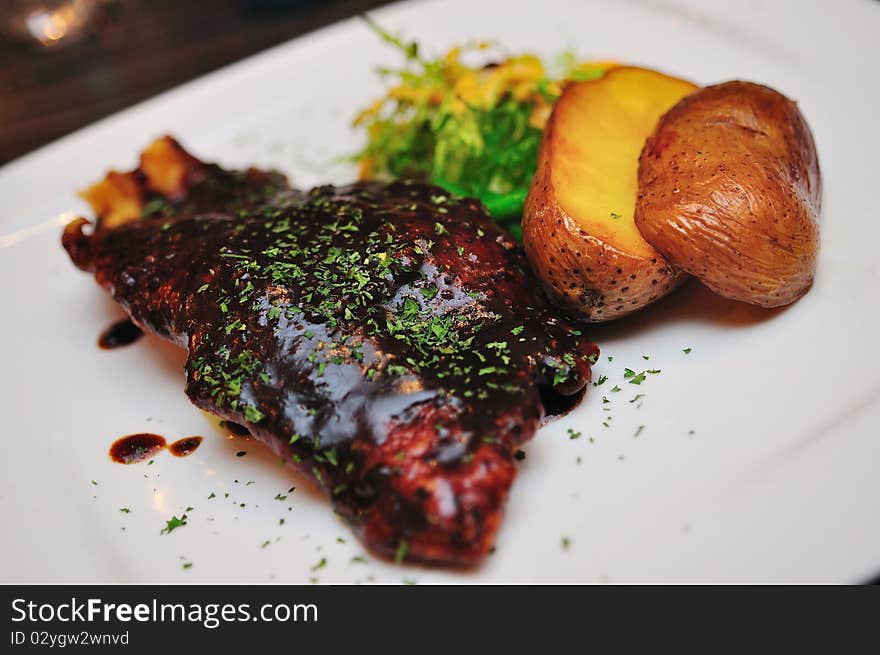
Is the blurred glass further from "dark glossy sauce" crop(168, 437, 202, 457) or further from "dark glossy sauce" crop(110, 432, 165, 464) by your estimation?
"dark glossy sauce" crop(168, 437, 202, 457)

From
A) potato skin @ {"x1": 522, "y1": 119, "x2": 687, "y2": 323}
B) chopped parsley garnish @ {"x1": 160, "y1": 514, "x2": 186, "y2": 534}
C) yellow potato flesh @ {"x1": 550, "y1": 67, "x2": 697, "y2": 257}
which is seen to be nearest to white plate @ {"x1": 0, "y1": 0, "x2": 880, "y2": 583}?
chopped parsley garnish @ {"x1": 160, "y1": 514, "x2": 186, "y2": 534}

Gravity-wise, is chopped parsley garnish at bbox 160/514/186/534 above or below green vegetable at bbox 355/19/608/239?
below

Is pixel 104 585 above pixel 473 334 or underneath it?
underneath

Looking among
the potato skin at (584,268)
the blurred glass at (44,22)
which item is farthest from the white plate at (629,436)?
the blurred glass at (44,22)
